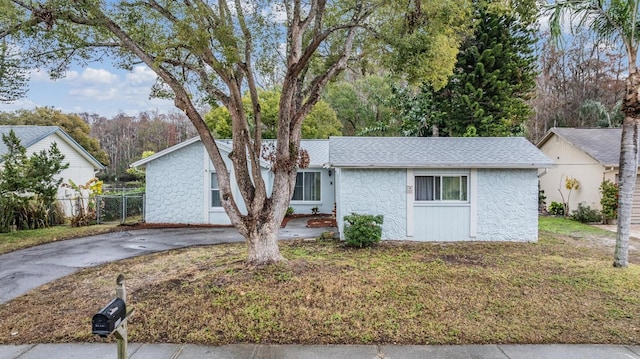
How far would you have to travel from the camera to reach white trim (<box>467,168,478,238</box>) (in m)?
11.0

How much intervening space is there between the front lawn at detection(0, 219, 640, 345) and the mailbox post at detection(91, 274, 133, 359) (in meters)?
1.64

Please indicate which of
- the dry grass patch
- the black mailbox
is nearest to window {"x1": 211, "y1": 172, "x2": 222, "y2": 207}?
the dry grass patch

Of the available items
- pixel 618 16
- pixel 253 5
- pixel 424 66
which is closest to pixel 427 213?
pixel 424 66

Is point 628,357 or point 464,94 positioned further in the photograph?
point 464,94

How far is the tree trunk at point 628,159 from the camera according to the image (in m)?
7.73

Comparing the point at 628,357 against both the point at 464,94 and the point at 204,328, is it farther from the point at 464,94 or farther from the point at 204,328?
the point at 464,94

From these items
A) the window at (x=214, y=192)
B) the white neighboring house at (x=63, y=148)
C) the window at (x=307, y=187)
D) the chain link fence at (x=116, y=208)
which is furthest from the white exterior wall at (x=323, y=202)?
the white neighboring house at (x=63, y=148)

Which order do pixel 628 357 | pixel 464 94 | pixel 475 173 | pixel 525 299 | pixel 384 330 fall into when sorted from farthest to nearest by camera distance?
pixel 464 94, pixel 475 173, pixel 525 299, pixel 384 330, pixel 628 357

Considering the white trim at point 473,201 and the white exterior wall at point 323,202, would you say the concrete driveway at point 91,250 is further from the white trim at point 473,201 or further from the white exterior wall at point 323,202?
the white trim at point 473,201

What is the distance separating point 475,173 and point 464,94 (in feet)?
25.2

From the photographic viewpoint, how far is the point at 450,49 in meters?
7.96

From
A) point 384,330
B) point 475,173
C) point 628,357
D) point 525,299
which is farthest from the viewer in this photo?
point 475,173

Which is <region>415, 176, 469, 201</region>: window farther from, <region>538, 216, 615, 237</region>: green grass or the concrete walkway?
the concrete walkway

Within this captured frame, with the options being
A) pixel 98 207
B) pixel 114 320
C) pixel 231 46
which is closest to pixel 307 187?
pixel 98 207
